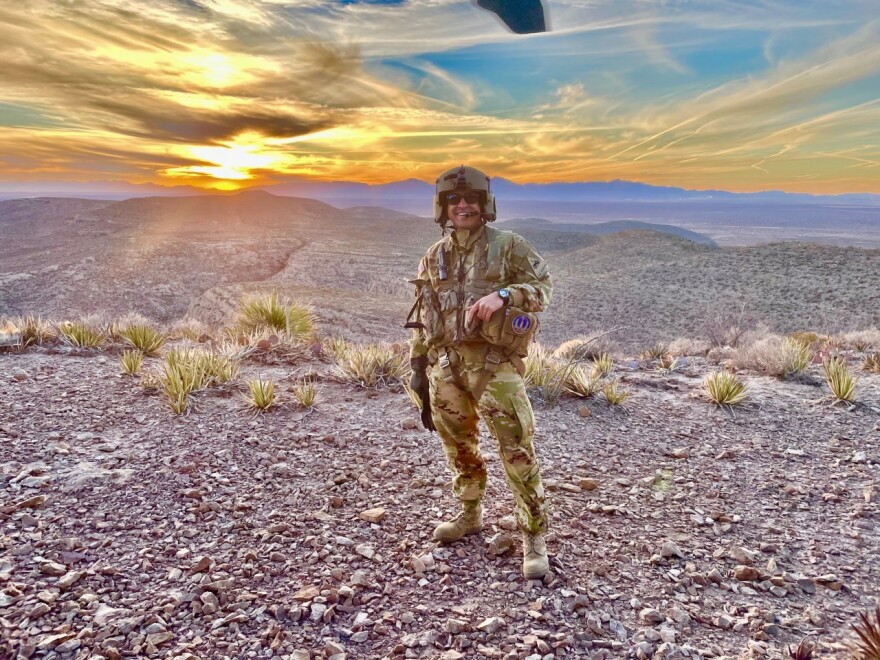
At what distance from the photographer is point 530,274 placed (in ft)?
11.1

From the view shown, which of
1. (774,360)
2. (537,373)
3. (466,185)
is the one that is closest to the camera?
(466,185)

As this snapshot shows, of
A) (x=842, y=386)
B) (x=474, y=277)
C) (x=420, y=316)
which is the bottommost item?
(x=842, y=386)

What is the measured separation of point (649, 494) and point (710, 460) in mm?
1252

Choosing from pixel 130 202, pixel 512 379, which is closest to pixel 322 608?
pixel 512 379

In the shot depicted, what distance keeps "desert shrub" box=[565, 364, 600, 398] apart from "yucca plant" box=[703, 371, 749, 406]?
5.06 feet

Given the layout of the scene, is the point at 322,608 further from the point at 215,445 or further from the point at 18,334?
the point at 18,334

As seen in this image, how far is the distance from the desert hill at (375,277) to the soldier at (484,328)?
22.6 ft

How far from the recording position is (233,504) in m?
4.31

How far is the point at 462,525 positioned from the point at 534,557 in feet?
2.01

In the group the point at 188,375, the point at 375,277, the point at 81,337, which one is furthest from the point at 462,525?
the point at 375,277

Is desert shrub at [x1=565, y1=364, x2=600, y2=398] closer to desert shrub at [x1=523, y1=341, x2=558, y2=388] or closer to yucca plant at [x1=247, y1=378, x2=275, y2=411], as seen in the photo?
desert shrub at [x1=523, y1=341, x2=558, y2=388]

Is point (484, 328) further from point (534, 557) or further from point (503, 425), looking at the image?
point (534, 557)

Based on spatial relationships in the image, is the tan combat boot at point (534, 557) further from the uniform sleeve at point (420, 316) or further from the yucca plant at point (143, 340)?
the yucca plant at point (143, 340)

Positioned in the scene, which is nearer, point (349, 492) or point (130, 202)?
point (349, 492)
